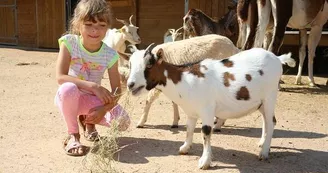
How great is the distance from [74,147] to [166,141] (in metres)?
0.92

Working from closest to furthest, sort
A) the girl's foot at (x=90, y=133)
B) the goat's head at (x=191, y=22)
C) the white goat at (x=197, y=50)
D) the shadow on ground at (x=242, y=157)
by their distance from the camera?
the shadow on ground at (x=242, y=157) → the girl's foot at (x=90, y=133) → the white goat at (x=197, y=50) → the goat's head at (x=191, y=22)

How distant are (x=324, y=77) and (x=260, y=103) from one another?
5.99 metres

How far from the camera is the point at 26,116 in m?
4.82

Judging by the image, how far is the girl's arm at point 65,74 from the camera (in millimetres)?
3480

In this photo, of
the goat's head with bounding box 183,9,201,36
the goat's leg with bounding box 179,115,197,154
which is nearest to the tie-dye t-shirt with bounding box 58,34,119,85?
the goat's leg with bounding box 179,115,197,154

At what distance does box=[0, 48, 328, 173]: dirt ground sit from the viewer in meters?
3.24

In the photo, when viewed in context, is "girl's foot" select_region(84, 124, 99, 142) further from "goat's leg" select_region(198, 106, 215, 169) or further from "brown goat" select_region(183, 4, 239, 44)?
"brown goat" select_region(183, 4, 239, 44)

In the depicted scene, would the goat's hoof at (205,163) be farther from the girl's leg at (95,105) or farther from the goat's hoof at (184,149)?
the girl's leg at (95,105)

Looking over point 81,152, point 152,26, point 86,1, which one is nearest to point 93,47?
point 86,1

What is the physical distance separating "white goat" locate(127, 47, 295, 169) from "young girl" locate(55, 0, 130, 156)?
475mm

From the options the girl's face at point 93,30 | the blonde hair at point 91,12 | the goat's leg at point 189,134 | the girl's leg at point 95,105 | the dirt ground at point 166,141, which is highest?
the blonde hair at point 91,12

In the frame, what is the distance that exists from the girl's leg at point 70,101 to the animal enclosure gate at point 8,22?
44.2ft

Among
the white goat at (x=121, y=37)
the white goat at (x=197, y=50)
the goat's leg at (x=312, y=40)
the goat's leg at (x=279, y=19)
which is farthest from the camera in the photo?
the white goat at (x=121, y=37)

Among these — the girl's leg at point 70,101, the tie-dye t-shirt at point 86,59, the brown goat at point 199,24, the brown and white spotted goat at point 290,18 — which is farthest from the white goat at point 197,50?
the brown goat at point 199,24
